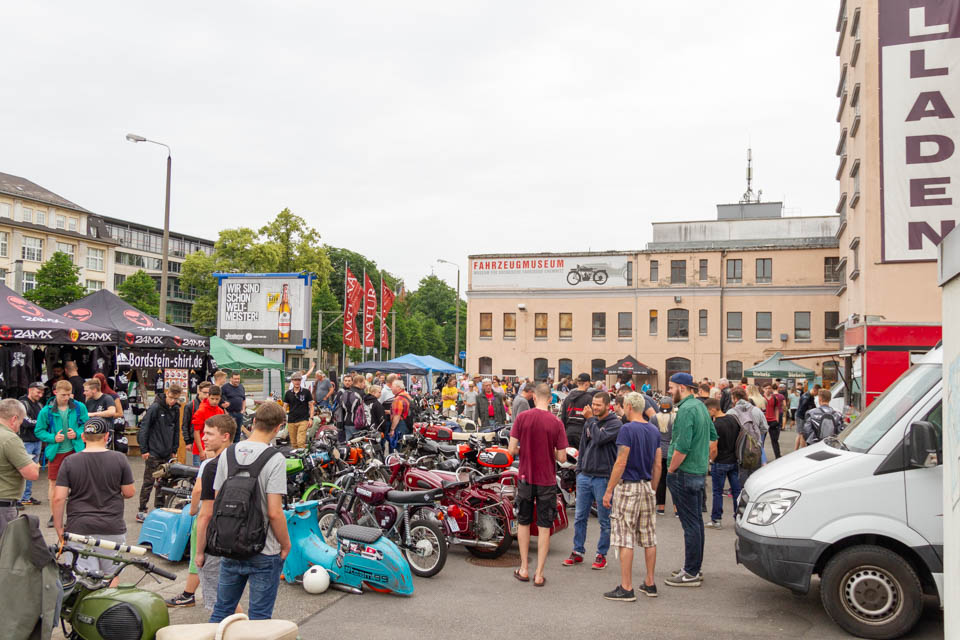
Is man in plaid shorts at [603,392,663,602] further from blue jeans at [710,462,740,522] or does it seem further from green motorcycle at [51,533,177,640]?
green motorcycle at [51,533,177,640]

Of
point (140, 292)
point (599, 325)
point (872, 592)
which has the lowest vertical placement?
point (872, 592)

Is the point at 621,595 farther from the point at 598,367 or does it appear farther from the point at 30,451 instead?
the point at 598,367

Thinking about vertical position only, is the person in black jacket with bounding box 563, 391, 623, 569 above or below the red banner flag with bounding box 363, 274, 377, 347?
below

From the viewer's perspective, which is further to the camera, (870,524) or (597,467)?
(597,467)

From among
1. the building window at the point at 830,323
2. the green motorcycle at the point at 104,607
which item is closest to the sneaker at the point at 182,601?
the green motorcycle at the point at 104,607

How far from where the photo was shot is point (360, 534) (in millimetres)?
6668

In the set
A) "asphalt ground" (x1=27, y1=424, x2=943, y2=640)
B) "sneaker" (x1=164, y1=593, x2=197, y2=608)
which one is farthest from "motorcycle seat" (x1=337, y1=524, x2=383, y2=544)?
"sneaker" (x1=164, y1=593, x2=197, y2=608)

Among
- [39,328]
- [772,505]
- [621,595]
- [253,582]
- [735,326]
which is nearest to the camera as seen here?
[253,582]

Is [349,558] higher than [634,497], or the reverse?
[634,497]

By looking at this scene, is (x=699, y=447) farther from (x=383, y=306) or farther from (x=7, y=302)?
(x=383, y=306)

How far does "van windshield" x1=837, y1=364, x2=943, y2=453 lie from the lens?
5.79m

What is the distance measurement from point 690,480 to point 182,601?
186 inches

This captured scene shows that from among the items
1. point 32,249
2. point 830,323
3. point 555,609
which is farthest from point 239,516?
point 32,249

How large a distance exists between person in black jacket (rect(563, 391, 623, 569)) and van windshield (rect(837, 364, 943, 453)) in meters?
2.24
